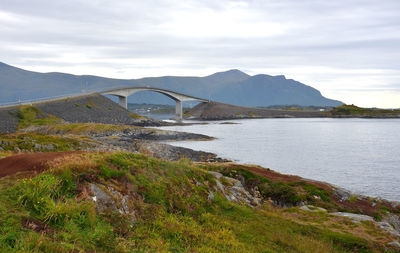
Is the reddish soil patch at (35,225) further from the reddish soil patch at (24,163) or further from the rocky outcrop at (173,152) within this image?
the rocky outcrop at (173,152)

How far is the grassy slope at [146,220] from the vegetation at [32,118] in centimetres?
7054

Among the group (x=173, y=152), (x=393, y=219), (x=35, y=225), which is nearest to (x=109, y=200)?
(x=35, y=225)

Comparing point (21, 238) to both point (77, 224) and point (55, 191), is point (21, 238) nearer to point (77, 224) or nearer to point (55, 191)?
point (77, 224)

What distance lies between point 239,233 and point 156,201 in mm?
3403

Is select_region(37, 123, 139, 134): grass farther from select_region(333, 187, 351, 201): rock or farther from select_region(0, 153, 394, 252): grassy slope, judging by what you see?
select_region(0, 153, 394, 252): grassy slope

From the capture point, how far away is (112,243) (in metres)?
8.56

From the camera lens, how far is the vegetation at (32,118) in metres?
76.4

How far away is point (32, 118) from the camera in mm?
81250

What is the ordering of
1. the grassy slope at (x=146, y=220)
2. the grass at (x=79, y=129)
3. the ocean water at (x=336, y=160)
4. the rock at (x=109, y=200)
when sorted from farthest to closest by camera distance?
the grass at (x=79, y=129) < the ocean water at (x=336, y=160) < the rock at (x=109, y=200) < the grassy slope at (x=146, y=220)

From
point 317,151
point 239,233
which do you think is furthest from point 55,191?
point 317,151

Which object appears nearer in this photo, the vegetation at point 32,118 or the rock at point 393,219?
the rock at point 393,219

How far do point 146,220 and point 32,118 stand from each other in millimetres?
81470

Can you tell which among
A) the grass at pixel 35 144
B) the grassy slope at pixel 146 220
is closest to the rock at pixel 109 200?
the grassy slope at pixel 146 220

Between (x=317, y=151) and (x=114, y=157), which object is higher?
(x=114, y=157)
